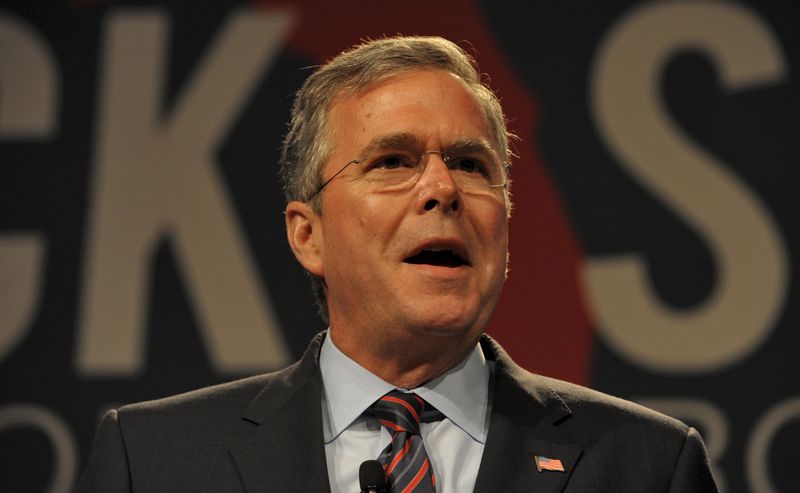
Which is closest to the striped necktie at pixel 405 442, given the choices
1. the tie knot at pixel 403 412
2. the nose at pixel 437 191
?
the tie knot at pixel 403 412

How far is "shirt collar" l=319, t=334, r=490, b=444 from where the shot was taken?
78.6 inches

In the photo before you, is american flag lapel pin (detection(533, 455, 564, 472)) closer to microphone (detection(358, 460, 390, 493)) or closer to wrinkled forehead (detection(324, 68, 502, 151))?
microphone (detection(358, 460, 390, 493))

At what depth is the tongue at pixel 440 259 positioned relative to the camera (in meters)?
2.02

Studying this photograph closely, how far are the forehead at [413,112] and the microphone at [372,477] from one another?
2.11 feet

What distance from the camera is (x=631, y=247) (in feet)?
11.2

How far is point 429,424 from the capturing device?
200 centimetres

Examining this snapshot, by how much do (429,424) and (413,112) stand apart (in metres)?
0.61

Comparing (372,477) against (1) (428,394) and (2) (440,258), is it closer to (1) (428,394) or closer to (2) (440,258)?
(1) (428,394)

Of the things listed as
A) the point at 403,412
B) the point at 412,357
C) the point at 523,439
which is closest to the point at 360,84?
the point at 412,357

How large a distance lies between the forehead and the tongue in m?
0.21

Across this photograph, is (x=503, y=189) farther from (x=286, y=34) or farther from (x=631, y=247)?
(x=286, y=34)

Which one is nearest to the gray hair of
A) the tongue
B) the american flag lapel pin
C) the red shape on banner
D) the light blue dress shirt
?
the tongue

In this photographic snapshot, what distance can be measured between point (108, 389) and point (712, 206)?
2.07 metres

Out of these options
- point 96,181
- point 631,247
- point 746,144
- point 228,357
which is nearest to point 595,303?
point 631,247
